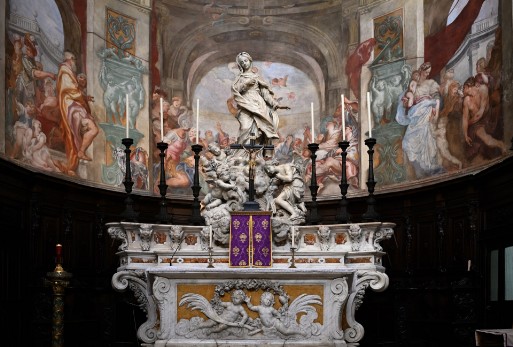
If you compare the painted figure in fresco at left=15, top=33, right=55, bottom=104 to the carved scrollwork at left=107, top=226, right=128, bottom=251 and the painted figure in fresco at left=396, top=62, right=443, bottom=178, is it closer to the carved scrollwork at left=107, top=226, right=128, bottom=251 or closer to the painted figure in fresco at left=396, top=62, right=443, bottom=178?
the carved scrollwork at left=107, top=226, right=128, bottom=251

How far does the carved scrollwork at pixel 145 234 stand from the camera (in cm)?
1105

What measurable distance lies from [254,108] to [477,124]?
15.4ft

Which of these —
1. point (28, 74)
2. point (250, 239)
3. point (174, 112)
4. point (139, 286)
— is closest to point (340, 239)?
point (250, 239)

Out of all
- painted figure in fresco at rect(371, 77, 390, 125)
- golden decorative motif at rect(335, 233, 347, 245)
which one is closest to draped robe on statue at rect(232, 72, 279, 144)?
golden decorative motif at rect(335, 233, 347, 245)

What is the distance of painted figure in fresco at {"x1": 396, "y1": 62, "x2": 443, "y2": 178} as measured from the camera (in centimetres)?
1600

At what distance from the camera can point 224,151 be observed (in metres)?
12.3

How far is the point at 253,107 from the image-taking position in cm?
1236

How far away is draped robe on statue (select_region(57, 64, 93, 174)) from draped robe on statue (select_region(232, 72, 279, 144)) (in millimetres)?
4606

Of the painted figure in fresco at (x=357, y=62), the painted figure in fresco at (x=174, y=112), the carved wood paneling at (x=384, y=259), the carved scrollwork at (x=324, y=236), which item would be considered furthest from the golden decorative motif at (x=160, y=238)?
the painted figure in fresco at (x=357, y=62)

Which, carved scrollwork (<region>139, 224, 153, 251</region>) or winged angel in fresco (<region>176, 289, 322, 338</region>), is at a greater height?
carved scrollwork (<region>139, 224, 153, 251</region>)

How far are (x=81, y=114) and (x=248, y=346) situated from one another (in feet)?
24.7

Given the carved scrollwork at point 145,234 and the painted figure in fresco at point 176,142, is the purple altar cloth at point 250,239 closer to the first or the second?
the carved scrollwork at point 145,234

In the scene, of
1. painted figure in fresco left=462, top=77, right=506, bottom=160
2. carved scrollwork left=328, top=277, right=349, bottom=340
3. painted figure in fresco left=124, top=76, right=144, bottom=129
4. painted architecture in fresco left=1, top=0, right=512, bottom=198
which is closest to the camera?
carved scrollwork left=328, top=277, right=349, bottom=340

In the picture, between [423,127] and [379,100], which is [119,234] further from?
[379,100]
